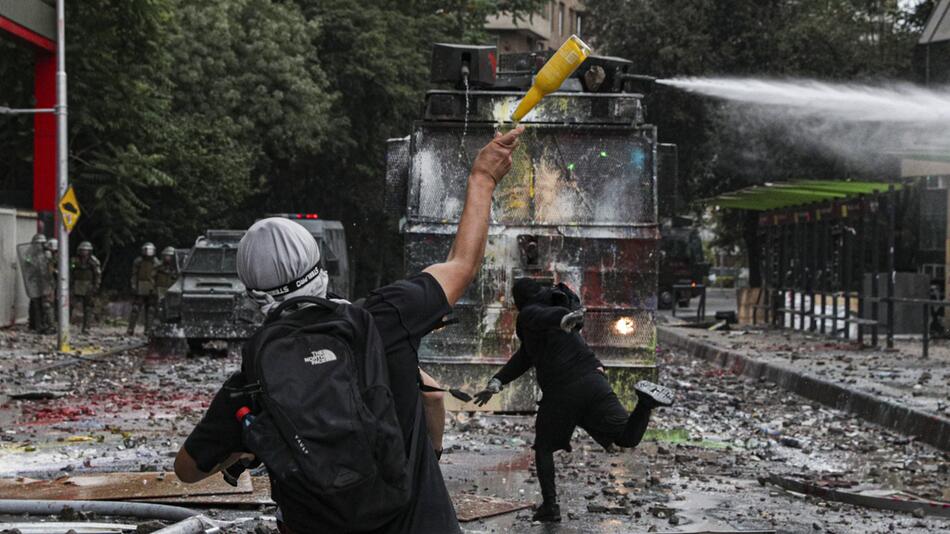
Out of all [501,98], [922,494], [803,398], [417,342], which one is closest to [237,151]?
[803,398]

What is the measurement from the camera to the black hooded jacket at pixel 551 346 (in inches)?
355

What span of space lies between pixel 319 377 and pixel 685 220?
21576 mm

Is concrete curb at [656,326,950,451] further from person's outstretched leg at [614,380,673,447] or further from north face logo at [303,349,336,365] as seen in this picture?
north face logo at [303,349,336,365]

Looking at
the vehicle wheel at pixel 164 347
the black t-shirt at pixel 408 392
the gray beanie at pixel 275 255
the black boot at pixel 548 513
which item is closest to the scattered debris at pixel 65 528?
the black boot at pixel 548 513

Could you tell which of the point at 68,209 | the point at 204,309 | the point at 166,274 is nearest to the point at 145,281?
the point at 166,274

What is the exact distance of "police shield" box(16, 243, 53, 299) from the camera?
2783 centimetres

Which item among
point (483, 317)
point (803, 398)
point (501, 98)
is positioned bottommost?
Answer: point (803, 398)

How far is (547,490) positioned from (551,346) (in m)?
0.92

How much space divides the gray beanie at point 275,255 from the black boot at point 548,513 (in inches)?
198

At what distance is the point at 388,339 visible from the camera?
147 inches

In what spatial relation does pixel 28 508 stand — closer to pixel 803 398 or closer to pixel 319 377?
pixel 319 377

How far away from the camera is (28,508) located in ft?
25.7

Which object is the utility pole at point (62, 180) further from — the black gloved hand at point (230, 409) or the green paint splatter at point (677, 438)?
the black gloved hand at point (230, 409)

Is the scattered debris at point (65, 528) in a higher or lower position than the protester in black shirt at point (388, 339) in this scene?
lower
